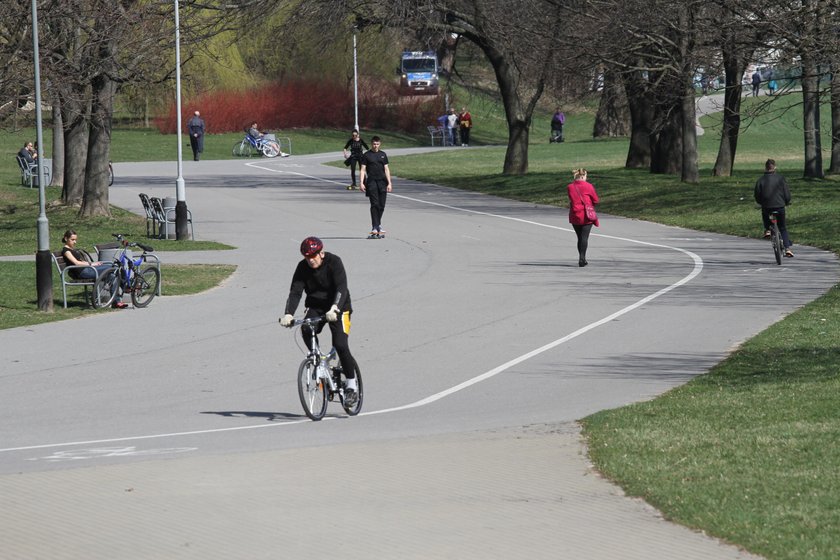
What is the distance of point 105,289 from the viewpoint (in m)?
20.3

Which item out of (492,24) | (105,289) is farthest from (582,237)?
(492,24)

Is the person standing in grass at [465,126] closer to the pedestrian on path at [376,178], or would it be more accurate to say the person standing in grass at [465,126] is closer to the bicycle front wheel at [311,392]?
the pedestrian on path at [376,178]

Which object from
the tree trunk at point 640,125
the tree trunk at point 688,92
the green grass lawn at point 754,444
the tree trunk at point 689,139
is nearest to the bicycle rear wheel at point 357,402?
the green grass lawn at point 754,444

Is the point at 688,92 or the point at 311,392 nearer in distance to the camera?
the point at 311,392

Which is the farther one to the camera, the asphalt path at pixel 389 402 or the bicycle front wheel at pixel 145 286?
the bicycle front wheel at pixel 145 286

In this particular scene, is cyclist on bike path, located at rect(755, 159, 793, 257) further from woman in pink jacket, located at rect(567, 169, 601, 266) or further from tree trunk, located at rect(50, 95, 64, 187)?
tree trunk, located at rect(50, 95, 64, 187)

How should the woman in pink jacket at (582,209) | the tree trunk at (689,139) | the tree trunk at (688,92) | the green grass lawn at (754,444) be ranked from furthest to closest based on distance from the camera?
1. the tree trunk at (689,139)
2. the tree trunk at (688,92)
3. the woman in pink jacket at (582,209)
4. the green grass lawn at (754,444)

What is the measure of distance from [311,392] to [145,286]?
349 inches

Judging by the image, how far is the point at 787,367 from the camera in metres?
14.3

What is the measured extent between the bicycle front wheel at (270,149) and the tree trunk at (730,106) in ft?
83.5

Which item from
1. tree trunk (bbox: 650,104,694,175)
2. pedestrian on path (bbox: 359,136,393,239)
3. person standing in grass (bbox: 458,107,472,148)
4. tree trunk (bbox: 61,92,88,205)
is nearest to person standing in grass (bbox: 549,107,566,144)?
person standing in grass (bbox: 458,107,472,148)

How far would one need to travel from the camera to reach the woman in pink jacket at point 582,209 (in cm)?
2422

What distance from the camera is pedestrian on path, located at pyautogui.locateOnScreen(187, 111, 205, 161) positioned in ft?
193

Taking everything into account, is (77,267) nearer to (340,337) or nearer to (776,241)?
(340,337)
